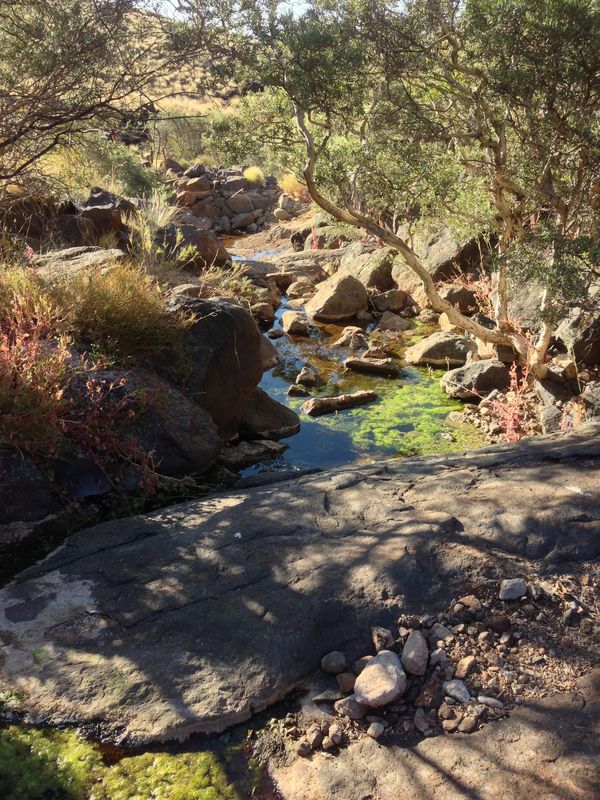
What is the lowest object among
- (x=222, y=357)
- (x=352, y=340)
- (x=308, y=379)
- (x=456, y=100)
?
(x=308, y=379)

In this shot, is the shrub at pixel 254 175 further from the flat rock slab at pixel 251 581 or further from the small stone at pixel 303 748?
the small stone at pixel 303 748

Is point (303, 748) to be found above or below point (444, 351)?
below

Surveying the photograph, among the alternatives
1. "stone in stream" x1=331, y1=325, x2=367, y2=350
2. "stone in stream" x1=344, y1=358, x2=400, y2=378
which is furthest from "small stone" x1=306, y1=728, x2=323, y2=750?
"stone in stream" x1=331, y1=325, x2=367, y2=350

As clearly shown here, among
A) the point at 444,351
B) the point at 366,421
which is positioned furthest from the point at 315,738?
the point at 444,351

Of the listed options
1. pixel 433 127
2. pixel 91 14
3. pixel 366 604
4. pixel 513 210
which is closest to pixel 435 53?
pixel 433 127

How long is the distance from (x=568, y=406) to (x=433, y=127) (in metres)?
2.90

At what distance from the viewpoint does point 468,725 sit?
2398mm

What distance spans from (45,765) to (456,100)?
6.23m

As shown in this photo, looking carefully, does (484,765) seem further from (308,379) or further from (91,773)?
(308,379)

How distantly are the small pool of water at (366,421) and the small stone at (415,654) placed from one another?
317 centimetres

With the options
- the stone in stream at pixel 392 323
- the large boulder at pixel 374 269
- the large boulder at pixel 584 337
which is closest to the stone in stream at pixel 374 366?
the stone in stream at pixel 392 323

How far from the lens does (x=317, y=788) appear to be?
2.26 metres

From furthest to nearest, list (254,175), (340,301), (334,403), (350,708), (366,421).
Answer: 1. (254,175)
2. (340,301)
3. (334,403)
4. (366,421)
5. (350,708)

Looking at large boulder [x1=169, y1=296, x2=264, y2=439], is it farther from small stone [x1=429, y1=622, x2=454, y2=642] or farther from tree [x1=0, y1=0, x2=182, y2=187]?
small stone [x1=429, y1=622, x2=454, y2=642]
